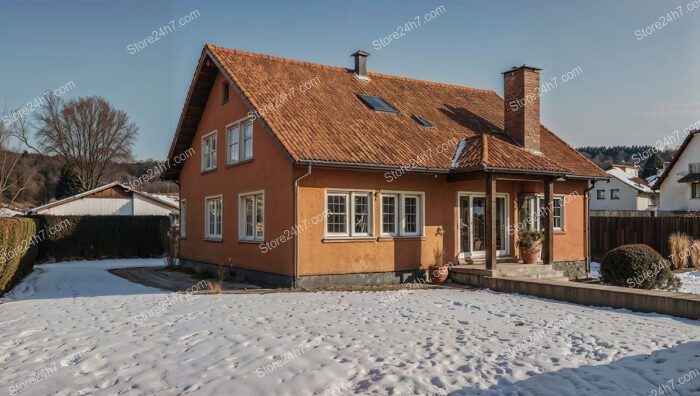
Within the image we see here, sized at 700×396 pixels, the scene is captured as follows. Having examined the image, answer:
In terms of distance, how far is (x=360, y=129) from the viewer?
15.8m

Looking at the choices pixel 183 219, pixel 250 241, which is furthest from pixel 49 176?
pixel 250 241

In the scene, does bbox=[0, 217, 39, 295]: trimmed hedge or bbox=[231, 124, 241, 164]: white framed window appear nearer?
bbox=[0, 217, 39, 295]: trimmed hedge

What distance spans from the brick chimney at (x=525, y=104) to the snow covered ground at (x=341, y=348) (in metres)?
7.37

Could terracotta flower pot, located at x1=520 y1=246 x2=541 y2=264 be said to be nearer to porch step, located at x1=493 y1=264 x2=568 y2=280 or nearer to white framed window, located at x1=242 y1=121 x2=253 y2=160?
porch step, located at x1=493 y1=264 x2=568 y2=280

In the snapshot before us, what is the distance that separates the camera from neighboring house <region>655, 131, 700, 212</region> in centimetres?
3828

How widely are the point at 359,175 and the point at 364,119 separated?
2.60m

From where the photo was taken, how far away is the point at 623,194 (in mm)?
51719

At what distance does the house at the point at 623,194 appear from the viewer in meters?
50.6

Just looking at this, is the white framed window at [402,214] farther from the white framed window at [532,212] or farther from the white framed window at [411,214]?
the white framed window at [532,212]

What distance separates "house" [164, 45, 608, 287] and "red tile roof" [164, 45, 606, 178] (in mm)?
61

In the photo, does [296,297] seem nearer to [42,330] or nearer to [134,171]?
[42,330]

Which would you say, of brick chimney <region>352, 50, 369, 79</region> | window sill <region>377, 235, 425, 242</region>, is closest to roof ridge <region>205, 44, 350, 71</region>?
brick chimney <region>352, 50, 369, 79</region>

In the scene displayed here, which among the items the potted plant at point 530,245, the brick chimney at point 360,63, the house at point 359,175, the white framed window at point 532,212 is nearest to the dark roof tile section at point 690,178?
the house at point 359,175

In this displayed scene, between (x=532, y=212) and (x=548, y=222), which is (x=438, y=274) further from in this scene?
(x=532, y=212)
